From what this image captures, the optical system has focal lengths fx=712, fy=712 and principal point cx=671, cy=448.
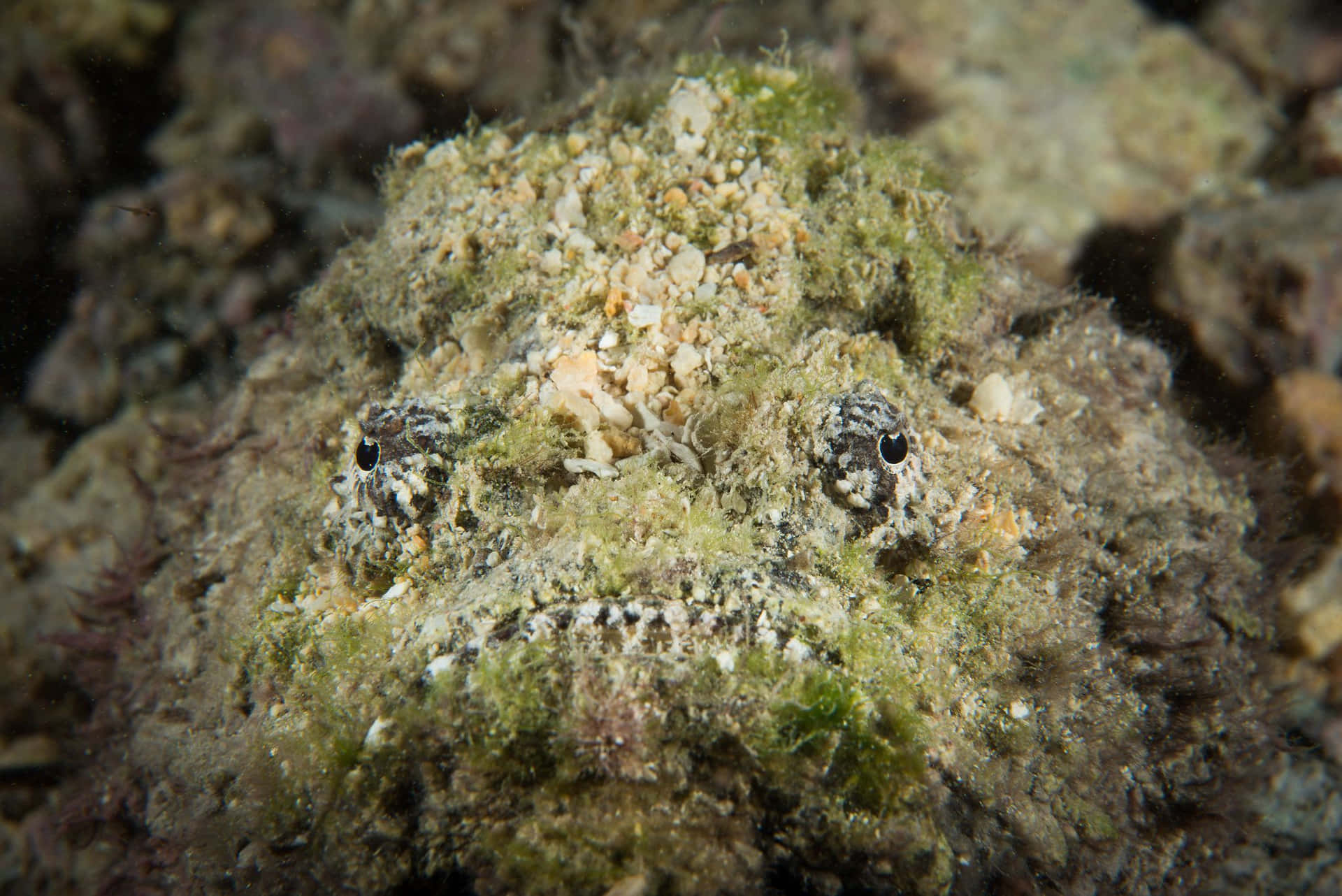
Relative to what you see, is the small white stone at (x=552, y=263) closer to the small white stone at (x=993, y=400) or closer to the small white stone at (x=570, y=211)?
the small white stone at (x=570, y=211)

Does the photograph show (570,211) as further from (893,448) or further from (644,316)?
(893,448)

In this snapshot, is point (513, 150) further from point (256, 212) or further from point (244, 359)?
point (256, 212)

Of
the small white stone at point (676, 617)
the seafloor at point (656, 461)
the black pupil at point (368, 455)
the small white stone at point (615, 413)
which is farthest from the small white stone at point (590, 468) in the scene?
the black pupil at point (368, 455)

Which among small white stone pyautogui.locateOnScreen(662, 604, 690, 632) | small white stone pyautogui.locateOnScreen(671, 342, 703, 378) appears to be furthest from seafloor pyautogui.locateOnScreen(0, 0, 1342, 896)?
small white stone pyautogui.locateOnScreen(671, 342, 703, 378)

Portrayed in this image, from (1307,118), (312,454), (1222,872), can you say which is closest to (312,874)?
(312,454)

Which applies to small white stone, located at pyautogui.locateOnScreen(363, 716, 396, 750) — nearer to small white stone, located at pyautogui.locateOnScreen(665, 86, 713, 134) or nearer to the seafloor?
the seafloor

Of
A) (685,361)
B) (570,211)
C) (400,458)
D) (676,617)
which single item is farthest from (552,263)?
(676,617)
